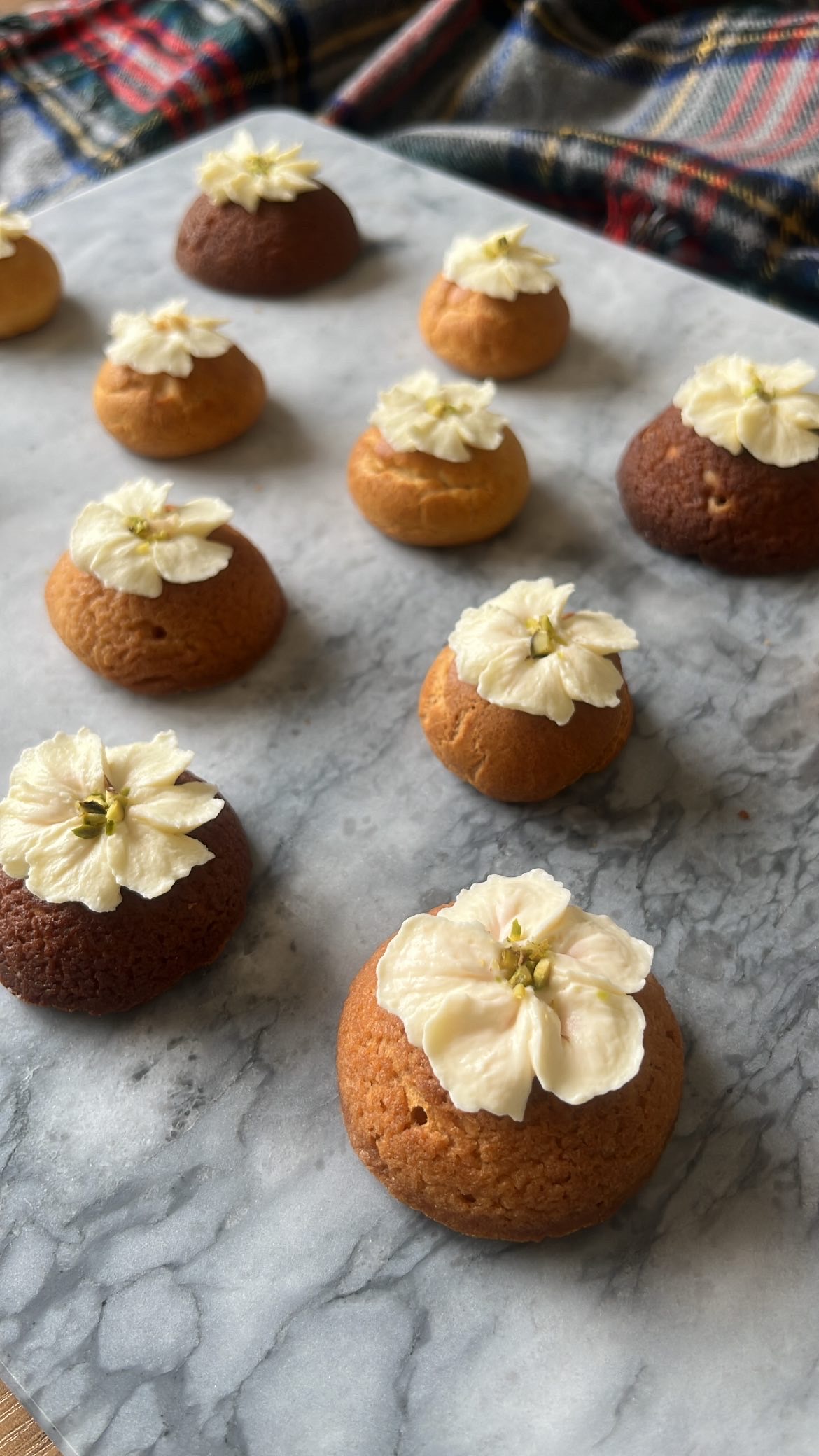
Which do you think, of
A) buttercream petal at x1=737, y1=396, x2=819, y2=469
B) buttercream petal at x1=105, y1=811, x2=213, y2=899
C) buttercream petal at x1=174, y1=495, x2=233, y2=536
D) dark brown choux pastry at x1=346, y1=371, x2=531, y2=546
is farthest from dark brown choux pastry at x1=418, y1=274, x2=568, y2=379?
Answer: buttercream petal at x1=105, y1=811, x2=213, y2=899

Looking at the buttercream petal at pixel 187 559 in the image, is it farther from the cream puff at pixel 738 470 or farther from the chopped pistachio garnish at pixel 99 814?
the cream puff at pixel 738 470

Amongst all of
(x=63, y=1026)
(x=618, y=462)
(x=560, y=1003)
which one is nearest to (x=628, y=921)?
(x=560, y=1003)

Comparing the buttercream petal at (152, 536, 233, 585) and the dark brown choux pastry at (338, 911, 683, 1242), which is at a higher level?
the buttercream petal at (152, 536, 233, 585)

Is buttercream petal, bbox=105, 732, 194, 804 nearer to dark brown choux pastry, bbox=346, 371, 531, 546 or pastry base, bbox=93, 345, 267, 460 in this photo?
dark brown choux pastry, bbox=346, 371, 531, 546

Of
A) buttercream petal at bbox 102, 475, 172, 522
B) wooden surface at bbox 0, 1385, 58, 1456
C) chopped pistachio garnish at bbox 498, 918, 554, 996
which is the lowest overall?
wooden surface at bbox 0, 1385, 58, 1456

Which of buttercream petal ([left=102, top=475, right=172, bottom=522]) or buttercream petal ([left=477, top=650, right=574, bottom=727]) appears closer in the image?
buttercream petal ([left=477, top=650, right=574, bottom=727])

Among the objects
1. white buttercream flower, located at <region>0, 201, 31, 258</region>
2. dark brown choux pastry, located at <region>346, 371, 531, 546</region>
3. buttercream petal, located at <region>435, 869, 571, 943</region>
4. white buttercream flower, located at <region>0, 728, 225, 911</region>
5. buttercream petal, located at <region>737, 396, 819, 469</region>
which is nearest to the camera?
buttercream petal, located at <region>435, 869, 571, 943</region>

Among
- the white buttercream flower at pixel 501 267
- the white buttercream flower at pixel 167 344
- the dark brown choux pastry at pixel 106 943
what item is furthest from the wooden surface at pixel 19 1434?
the white buttercream flower at pixel 501 267

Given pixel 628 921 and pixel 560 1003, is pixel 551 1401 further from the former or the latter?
pixel 628 921
